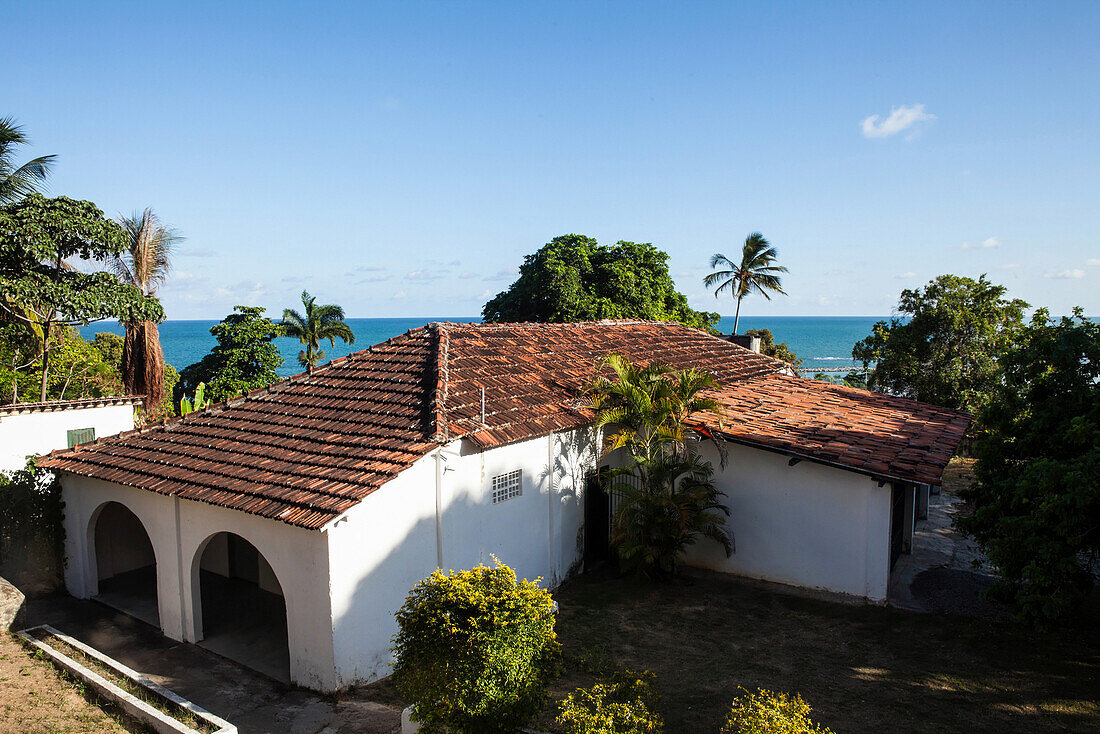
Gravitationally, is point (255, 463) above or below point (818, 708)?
above

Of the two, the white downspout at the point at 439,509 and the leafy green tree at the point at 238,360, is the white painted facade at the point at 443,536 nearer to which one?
the white downspout at the point at 439,509

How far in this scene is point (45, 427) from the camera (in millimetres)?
22219

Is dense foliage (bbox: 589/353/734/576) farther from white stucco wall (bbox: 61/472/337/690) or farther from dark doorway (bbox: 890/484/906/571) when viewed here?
white stucco wall (bbox: 61/472/337/690)

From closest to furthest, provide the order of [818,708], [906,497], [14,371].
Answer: [818,708] → [906,497] → [14,371]

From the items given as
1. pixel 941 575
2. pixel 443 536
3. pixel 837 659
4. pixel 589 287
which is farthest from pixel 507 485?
pixel 589 287

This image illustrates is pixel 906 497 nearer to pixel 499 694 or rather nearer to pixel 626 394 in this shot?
pixel 626 394

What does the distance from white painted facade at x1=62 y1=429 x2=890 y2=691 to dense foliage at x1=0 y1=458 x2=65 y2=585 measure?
0.32 meters

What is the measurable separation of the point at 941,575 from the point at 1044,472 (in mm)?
6395

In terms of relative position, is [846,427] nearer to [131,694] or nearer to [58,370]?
[131,694]

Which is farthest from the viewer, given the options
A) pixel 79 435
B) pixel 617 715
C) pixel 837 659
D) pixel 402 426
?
pixel 79 435

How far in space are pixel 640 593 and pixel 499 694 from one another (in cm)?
705

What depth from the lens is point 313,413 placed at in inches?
493

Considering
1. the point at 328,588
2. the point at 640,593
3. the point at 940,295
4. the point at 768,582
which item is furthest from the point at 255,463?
the point at 940,295

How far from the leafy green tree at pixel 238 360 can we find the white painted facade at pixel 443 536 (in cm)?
2261
